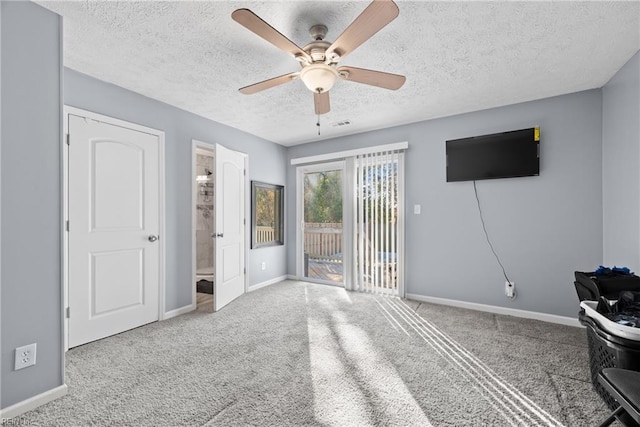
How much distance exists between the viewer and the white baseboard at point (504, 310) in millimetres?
3006

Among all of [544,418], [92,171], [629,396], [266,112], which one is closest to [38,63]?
[92,171]

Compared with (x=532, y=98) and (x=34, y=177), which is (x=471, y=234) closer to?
(x=532, y=98)

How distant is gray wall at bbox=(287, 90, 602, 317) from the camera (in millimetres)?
2941

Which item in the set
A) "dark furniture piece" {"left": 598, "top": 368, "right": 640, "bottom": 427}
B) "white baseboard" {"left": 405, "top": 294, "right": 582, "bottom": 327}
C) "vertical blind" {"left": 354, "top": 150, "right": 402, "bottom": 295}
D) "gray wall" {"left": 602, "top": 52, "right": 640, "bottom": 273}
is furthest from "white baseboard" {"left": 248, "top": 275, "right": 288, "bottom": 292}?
"gray wall" {"left": 602, "top": 52, "right": 640, "bottom": 273}

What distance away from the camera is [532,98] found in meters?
3.13

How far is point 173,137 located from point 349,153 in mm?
2374

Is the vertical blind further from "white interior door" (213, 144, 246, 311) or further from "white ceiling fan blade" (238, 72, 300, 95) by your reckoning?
"white ceiling fan blade" (238, 72, 300, 95)

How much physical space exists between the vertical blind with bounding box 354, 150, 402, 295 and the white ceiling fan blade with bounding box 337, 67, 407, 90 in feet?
6.58

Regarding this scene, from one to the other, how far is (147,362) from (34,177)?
1511 millimetres

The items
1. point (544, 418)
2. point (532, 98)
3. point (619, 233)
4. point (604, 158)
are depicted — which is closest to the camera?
point (544, 418)

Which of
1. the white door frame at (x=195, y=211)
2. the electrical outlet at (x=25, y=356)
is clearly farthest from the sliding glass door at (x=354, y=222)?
the electrical outlet at (x=25, y=356)

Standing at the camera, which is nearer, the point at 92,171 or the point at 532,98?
the point at 92,171

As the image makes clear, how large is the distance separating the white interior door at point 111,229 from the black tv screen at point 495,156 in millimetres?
3493

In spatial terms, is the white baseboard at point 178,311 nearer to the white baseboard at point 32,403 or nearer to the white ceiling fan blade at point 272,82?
the white baseboard at point 32,403
